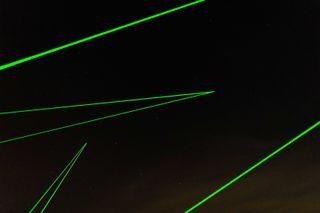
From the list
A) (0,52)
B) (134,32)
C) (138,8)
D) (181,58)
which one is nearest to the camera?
(0,52)

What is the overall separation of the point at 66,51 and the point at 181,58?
3193 millimetres

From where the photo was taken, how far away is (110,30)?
10953mm

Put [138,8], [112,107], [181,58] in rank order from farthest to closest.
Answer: [112,107] → [181,58] → [138,8]

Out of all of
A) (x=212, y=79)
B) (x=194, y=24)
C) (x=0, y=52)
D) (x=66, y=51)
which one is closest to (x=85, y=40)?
(x=66, y=51)

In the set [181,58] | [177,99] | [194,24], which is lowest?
[177,99]

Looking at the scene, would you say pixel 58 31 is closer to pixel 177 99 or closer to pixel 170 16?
pixel 170 16

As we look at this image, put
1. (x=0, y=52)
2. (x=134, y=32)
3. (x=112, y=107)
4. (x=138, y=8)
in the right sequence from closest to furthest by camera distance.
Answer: (x=0, y=52) < (x=138, y=8) < (x=134, y=32) < (x=112, y=107)

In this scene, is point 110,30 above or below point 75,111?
above

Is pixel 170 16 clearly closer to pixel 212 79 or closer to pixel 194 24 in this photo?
pixel 194 24

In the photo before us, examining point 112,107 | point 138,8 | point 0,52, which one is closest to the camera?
point 0,52

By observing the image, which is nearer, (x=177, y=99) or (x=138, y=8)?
(x=138, y=8)

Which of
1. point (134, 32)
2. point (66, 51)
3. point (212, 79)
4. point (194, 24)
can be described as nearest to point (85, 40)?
point (66, 51)

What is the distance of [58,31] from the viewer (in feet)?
33.7

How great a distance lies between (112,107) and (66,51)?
2871mm
